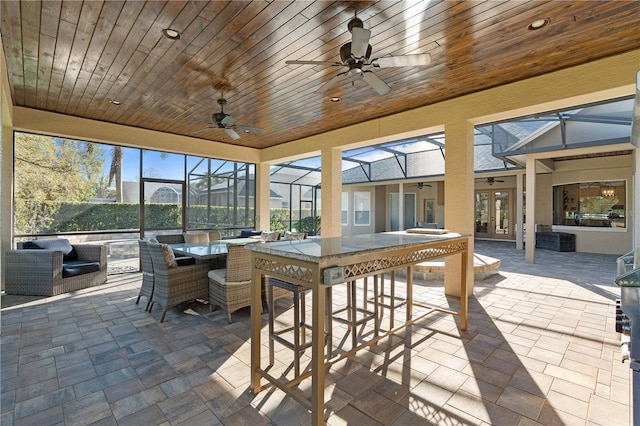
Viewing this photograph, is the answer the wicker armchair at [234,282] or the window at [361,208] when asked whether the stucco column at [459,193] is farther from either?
the window at [361,208]

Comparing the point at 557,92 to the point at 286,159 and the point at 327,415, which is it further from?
the point at 286,159

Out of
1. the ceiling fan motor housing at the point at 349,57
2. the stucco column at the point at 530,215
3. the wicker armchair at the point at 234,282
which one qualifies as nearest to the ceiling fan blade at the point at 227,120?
the wicker armchair at the point at 234,282

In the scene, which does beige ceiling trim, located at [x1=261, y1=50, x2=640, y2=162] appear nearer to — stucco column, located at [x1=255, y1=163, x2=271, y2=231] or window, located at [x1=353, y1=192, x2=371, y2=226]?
stucco column, located at [x1=255, y1=163, x2=271, y2=231]

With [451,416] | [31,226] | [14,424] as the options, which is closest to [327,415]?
[451,416]

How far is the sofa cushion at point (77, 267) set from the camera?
15.1ft

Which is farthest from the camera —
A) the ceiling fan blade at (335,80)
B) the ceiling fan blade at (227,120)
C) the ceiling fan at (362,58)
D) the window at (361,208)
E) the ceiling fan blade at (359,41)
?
the window at (361,208)

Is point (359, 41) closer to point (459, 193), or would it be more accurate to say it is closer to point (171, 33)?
point (171, 33)

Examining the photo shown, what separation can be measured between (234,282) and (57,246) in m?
3.61

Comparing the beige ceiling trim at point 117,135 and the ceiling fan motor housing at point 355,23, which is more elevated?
the ceiling fan motor housing at point 355,23

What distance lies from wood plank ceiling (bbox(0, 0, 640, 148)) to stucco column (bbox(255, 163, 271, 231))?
11.3 ft

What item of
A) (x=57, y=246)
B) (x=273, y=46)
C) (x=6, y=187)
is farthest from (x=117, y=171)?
(x=273, y=46)

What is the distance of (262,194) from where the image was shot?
825cm

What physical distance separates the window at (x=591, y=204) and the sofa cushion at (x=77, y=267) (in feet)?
39.9

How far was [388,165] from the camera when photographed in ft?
35.7
